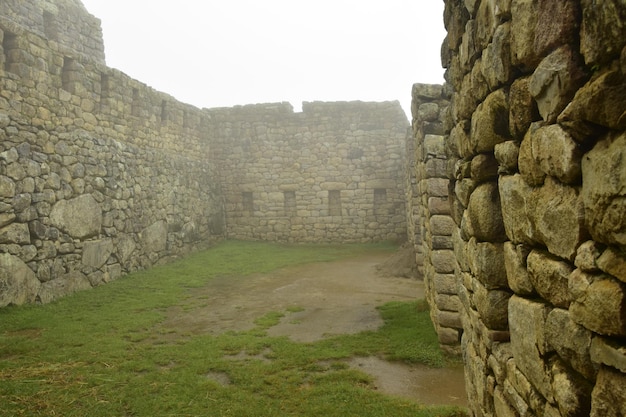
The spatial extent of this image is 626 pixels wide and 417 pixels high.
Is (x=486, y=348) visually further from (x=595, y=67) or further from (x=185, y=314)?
(x=185, y=314)

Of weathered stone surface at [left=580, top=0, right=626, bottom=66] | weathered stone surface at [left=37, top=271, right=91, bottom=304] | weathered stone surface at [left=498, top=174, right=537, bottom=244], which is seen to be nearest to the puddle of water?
weathered stone surface at [left=498, top=174, right=537, bottom=244]

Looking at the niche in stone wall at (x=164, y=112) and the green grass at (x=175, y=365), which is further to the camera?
the niche in stone wall at (x=164, y=112)

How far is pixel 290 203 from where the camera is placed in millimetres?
17875

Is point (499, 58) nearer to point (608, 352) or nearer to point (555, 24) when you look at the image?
point (555, 24)

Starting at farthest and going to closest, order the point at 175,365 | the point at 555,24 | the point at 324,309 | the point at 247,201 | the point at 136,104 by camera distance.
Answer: the point at 247,201, the point at 136,104, the point at 324,309, the point at 175,365, the point at 555,24

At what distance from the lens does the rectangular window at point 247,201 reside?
18.0 meters

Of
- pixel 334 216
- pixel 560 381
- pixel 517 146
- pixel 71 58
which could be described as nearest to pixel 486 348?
pixel 560 381

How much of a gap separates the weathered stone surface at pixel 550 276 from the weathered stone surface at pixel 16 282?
8244mm

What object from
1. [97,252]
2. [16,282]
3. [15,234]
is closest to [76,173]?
[97,252]

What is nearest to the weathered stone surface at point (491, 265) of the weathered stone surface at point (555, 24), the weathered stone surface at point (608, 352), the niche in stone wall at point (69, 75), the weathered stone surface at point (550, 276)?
the weathered stone surface at point (550, 276)

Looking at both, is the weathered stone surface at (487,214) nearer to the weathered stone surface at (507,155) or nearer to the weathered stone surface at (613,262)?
the weathered stone surface at (507,155)

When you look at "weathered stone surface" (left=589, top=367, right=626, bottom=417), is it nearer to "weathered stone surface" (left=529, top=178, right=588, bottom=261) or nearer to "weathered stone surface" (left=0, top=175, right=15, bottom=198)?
"weathered stone surface" (left=529, top=178, right=588, bottom=261)

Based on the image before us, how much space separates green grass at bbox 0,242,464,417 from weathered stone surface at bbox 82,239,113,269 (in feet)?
3.66

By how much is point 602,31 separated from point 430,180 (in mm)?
5089
